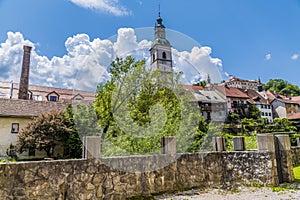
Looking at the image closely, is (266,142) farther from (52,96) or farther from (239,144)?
(52,96)

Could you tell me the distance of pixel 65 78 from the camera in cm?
959

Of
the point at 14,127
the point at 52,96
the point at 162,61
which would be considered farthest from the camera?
the point at 52,96

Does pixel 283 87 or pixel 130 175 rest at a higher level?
pixel 283 87

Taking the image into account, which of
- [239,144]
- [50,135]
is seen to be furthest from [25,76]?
[239,144]

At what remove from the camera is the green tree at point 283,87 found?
6097 centimetres

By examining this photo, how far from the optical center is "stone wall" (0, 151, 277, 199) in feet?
12.4

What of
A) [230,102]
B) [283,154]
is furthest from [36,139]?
[230,102]

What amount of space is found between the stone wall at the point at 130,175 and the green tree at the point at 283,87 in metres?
61.6

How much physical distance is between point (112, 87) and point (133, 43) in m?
4.04

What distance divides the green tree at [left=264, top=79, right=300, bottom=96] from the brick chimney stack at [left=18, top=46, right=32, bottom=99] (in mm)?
58825

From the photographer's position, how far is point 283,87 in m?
63.3

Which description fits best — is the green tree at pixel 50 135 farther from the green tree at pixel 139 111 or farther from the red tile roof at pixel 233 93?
the red tile roof at pixel 233 93

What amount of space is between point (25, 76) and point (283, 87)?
6619cm

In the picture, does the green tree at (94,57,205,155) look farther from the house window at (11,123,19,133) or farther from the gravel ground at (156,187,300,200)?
the house window at (11,123,19,133)
